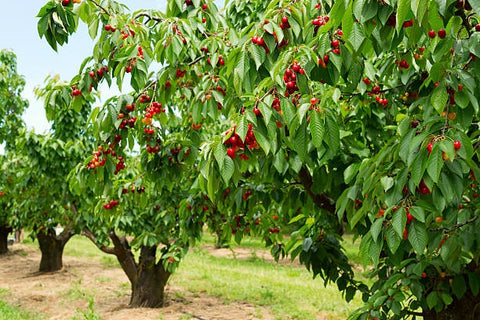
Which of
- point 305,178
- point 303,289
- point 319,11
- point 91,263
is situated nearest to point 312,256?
point 305,178

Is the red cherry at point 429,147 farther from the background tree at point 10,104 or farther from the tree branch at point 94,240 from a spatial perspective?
the background tree at point 10,104

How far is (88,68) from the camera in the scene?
9.24ft

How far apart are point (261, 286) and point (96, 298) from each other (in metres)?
3.84

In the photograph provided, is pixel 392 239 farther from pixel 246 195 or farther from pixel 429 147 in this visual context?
pixel 246 195

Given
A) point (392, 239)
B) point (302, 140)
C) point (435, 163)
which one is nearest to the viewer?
point (435, 163)

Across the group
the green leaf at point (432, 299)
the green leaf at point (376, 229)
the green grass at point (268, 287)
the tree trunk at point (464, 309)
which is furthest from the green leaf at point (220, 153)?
the green grass at point (268, 287)

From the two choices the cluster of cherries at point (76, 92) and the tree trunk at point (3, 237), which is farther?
the tree trunk at point (3, 237)

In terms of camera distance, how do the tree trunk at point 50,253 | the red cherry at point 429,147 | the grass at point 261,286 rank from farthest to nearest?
the tree trunk at point 50,253
the grass at point 261,286
the red cherry at point 429,147

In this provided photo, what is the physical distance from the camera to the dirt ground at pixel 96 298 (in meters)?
7.80

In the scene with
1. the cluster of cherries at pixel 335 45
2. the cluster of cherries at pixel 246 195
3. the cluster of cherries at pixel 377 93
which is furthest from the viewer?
the cluster of cherries at pixel 246 195

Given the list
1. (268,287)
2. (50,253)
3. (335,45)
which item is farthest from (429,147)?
(50,253)

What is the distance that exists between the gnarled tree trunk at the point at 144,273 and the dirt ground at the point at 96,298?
0.19 metres

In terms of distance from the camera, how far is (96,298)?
9.23 meters

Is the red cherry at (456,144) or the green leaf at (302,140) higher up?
the green leaf at (302,140)
